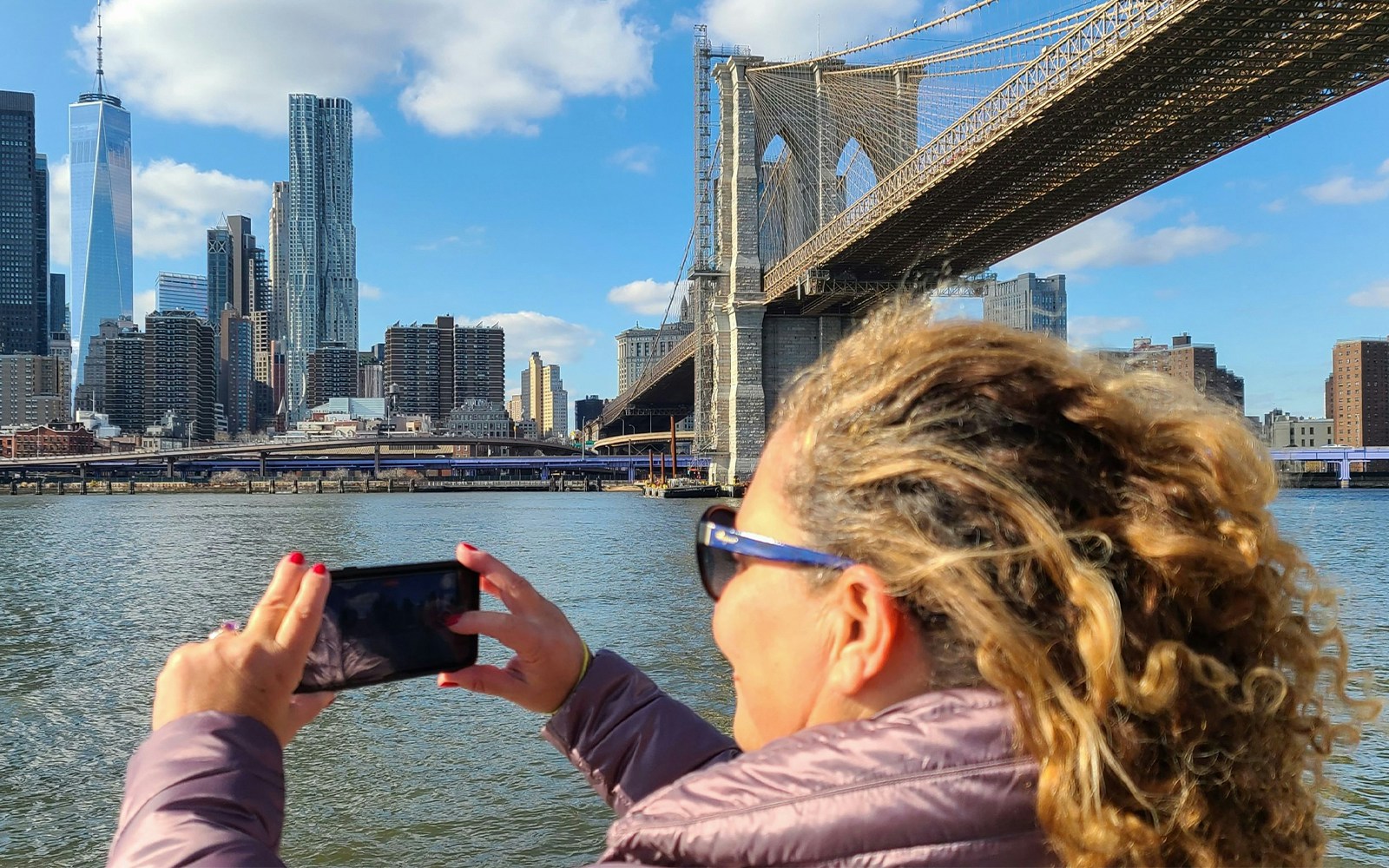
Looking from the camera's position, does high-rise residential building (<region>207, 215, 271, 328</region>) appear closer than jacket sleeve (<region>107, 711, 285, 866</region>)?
No

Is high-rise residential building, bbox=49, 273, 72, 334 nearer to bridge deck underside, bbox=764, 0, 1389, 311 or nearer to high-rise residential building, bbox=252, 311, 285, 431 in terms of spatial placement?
high-rise residential building, bbox=252, 311, 285, 431

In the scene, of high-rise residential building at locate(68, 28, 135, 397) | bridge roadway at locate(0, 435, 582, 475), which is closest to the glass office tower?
high-rise residential building at locate(68, 28, 135, 397)

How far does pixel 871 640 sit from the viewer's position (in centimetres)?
77

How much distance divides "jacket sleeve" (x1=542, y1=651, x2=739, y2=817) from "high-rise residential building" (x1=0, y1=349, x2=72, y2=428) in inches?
5542

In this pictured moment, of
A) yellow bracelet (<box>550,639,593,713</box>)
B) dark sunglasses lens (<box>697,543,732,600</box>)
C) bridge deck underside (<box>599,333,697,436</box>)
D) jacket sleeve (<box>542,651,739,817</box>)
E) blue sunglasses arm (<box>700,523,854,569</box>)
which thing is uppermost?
bridge deck underside (<box>599,333,697,436</box>)

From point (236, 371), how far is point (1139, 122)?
535 feet

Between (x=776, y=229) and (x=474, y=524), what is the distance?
58.8ft

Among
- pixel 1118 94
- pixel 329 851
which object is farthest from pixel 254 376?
pixel 329 851

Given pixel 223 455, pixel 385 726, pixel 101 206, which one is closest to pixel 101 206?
pixel 101 206

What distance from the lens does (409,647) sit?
98 cm

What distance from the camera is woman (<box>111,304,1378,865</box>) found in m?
0.67

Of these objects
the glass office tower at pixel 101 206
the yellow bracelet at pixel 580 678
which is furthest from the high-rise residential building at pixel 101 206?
the yellow bracelet at pixel 580 678

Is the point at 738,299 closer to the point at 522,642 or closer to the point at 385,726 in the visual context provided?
the point at 385,726

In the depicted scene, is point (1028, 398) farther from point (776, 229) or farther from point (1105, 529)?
point (776, 229)
